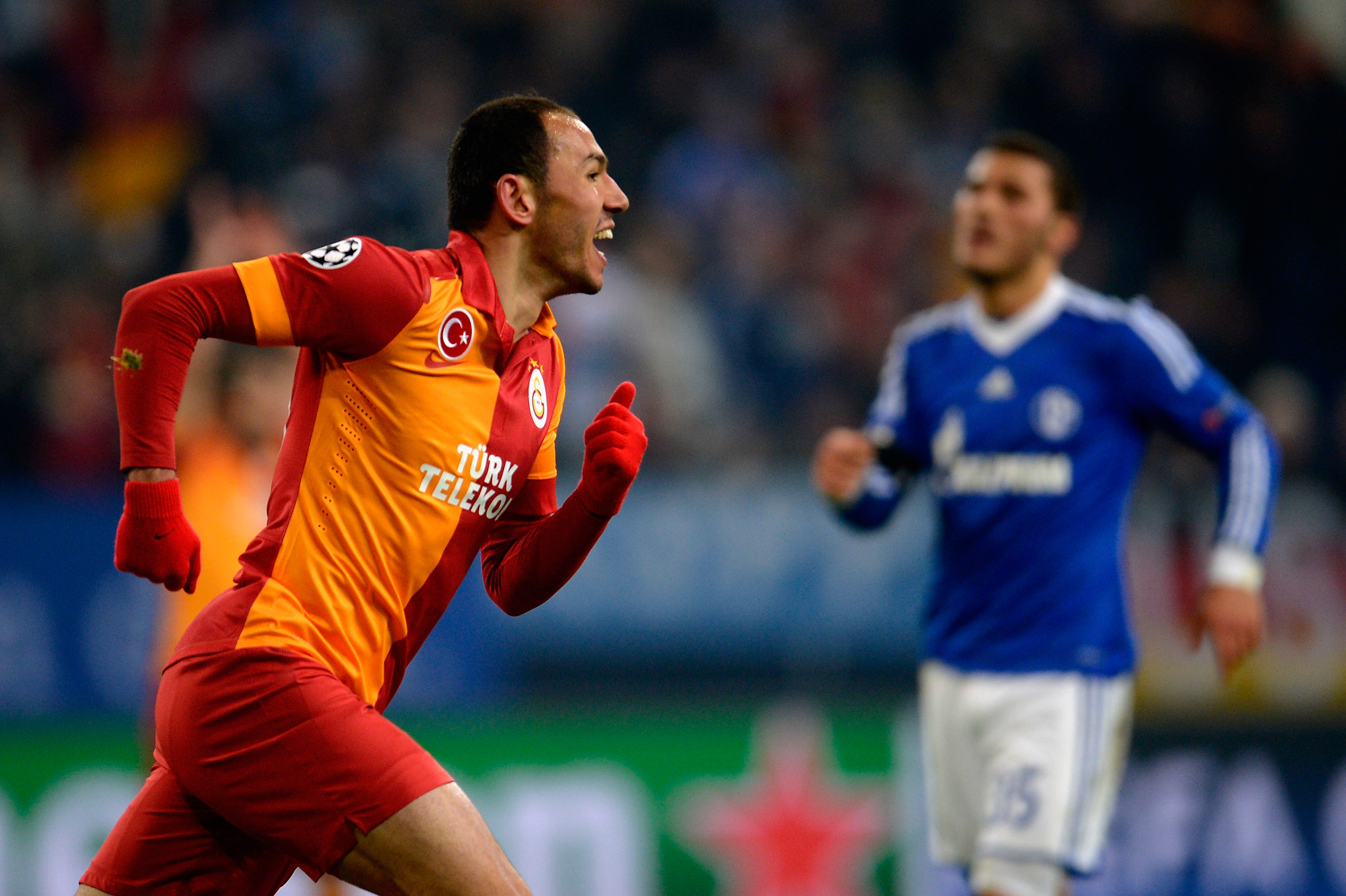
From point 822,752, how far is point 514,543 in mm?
3565

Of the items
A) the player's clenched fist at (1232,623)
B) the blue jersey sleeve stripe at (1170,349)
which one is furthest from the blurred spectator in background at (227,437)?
the player's clenched fist at (1232,623)

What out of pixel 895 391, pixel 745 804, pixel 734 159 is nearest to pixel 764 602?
pixel 745 804

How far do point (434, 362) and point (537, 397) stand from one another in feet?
0.96

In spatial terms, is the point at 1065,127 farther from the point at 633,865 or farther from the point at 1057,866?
the point at 1057,866

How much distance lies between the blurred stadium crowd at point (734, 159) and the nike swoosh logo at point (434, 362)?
489 cm

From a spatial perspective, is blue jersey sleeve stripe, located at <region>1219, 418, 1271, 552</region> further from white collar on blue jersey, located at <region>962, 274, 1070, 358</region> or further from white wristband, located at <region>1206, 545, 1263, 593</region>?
white collar on blue jersey, located at <region>962, 274, 1070, 358</region>

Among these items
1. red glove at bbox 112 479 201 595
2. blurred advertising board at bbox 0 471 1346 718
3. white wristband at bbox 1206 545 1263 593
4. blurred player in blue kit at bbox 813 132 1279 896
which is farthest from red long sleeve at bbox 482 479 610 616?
blurred advertising board at bbox 0 471 1346 718

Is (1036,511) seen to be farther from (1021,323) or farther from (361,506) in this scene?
(361,506)

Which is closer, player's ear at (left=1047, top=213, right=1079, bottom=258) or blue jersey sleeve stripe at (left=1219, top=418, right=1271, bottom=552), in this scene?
blue jersey sleeve stripe at (left=1219, top=418, right=1271, bottom=552)

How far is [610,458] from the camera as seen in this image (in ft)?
10.8

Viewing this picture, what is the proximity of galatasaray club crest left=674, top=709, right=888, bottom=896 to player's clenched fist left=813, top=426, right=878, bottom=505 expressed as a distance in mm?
2216

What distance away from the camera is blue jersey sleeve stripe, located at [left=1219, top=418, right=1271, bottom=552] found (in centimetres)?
455

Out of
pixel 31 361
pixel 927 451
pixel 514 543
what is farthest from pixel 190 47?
pixel 514 543

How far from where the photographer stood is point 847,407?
27.5 feet
